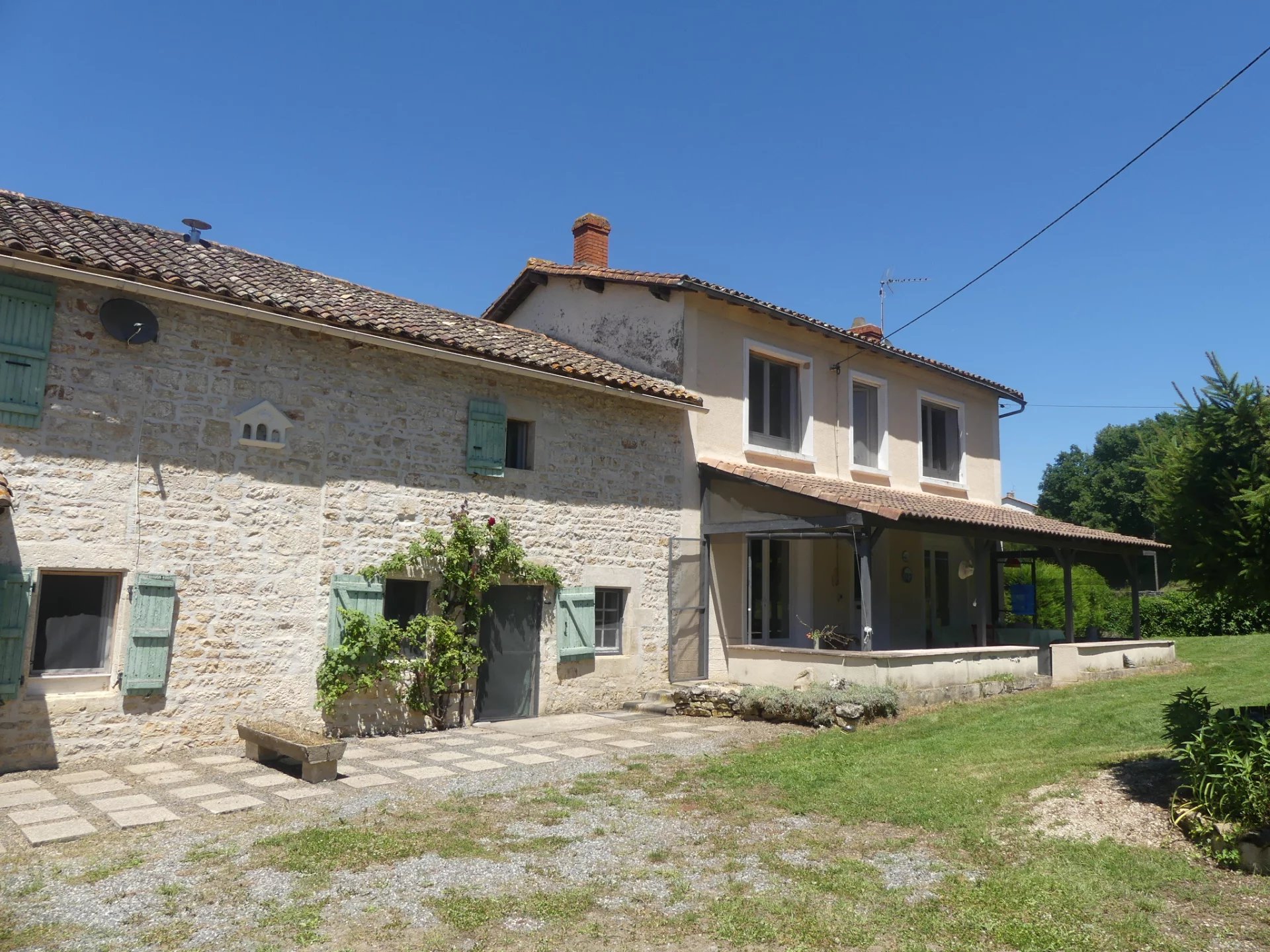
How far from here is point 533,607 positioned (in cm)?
1119

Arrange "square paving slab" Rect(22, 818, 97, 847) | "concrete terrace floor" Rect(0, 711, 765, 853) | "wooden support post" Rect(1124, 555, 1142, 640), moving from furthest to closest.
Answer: "wooden support post" Rect(1124, 555, 1142, 640), "concrete terrace floor" Rect(0, 711, 765, 853), "square paving slab" Rect(22, 818, 97, 847)

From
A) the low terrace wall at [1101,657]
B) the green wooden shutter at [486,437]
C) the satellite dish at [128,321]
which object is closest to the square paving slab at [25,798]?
the satellite dish at [128,321]

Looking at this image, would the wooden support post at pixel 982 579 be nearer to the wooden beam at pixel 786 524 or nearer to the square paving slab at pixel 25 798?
the wooden beam at pixel 786 524

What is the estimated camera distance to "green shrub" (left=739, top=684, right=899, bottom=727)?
402 inches

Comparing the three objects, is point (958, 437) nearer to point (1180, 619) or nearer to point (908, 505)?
point (908, 505)

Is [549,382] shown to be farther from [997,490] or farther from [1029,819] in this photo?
[997,490]

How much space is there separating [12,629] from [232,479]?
2224 millimetres

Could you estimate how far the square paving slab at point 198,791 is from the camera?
669 cm

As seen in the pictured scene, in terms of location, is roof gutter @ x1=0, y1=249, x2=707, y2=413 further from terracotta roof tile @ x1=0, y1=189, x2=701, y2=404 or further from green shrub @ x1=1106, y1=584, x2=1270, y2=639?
green shrub @ x1=1106, y1=584, x2=1270, y2=639

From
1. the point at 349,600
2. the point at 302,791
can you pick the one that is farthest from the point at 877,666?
the point at 302,791

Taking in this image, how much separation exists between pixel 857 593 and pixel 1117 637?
6.68m

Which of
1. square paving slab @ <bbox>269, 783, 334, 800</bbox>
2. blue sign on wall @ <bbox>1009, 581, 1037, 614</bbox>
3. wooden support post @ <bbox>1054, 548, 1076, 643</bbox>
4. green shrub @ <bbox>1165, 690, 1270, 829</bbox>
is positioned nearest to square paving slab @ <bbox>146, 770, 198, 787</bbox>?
square paving slab @ <bbox>269, 783, 334, 800</bbox>

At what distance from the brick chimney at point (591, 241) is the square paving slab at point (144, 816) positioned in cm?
1147

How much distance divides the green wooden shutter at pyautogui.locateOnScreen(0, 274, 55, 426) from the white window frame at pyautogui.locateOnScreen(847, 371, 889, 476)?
11625 millimetres
